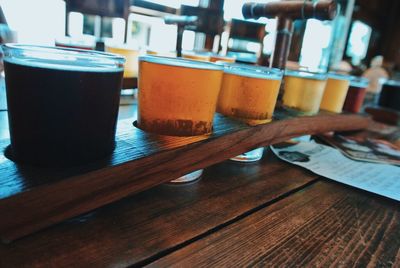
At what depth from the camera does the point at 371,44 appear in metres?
8.68

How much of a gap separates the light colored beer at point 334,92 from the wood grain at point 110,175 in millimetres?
571

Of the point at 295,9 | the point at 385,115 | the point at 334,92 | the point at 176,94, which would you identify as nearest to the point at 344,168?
the point at 334,92

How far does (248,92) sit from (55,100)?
499 mm

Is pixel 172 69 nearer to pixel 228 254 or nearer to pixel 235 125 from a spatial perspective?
pixel 235 125

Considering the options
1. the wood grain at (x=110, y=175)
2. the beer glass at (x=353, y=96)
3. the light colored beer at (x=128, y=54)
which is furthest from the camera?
the beer glass at (x=353, y=96)

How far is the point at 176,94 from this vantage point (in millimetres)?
619

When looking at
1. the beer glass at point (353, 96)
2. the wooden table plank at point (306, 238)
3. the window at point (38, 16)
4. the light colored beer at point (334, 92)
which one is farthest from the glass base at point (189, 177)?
the window at point (38, 16)

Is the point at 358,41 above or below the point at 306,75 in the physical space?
above

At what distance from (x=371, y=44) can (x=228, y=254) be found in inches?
387

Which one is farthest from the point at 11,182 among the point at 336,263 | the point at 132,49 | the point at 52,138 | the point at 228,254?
the point at 132,49

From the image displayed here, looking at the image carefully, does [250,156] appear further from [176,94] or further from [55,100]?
[55,100]

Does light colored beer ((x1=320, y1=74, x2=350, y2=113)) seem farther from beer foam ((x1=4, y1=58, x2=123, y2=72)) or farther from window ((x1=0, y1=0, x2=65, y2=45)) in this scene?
window ((x1=0, y1=0, x2=65, y2=45))

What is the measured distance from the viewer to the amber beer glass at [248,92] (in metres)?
0.80

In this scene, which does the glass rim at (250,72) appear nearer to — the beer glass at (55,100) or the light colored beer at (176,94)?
the light colored beer at (176,94)
